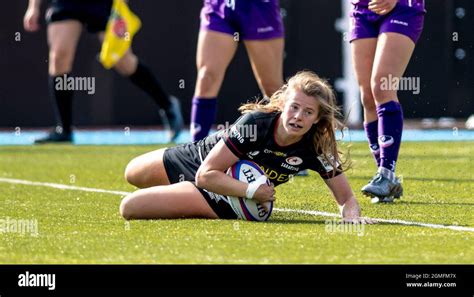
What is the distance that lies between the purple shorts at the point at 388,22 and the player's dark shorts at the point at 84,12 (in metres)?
4.79

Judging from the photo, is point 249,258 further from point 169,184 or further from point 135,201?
point 169,184

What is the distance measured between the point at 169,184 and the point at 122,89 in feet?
28.6

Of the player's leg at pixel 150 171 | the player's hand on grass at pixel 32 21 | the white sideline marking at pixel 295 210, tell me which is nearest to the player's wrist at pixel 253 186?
the white sideline marking at pixel 295 210

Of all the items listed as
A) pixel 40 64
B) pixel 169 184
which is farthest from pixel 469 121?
pixel 169 184

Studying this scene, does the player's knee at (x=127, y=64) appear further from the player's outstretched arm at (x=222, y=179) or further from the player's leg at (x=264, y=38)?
the player's outstretched arm at (x=222, y=179)

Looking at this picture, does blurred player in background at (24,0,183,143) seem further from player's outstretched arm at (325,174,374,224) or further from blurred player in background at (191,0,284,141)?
player's outstretched arm at (325,174,374,224)

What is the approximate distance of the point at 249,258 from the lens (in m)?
5.64

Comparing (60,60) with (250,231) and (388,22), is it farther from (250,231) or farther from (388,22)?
(250,231)

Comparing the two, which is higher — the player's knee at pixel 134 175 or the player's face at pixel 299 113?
the player's face at pixel 299 113

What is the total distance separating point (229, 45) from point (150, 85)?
3956mm

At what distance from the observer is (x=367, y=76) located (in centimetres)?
847

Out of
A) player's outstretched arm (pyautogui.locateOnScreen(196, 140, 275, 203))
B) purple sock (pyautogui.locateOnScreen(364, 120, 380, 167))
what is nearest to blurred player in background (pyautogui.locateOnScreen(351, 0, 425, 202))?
purple sock (pyautogui.locateOnScreen(364, 120, 380, 167))

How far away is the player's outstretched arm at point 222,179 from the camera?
6.93 m

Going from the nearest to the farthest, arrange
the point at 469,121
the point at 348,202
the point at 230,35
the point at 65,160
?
the point at 348,202 → the point at 230,35 → the point at 65,160 → the point at 469,121
